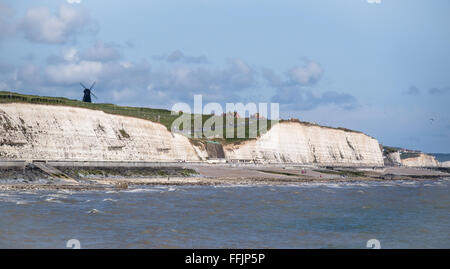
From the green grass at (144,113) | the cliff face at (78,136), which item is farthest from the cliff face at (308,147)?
the cliff face at (78,136)

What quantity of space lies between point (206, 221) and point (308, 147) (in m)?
101

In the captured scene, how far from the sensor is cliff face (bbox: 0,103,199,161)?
211ft

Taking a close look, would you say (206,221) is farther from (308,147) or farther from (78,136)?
(308,147)

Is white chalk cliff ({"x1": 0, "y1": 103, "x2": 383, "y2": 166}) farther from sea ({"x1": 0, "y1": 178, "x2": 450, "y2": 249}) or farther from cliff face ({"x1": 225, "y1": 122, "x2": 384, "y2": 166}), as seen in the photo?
sea ({"x1": 0, "y1": 178, "x2": 450, "y2": 249})

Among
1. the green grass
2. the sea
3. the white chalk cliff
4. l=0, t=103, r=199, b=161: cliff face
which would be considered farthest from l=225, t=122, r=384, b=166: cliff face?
the sea

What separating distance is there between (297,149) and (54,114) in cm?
6829

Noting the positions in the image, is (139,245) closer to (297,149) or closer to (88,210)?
(88,210)

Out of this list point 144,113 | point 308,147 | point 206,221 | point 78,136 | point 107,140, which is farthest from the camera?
point 308,147

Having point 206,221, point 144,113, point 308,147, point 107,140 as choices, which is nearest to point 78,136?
point 107,140

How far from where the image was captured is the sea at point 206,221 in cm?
2622

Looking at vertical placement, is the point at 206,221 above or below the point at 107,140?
below

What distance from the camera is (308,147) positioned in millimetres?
132250

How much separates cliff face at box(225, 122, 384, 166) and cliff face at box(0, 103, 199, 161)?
26431 mm

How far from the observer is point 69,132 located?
7200 centimetres
